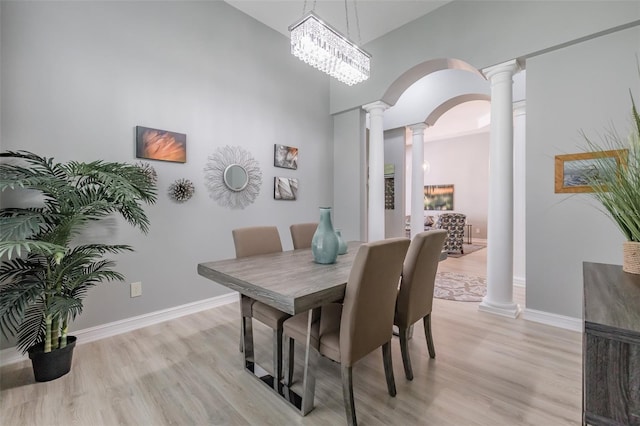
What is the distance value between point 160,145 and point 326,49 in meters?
1.78

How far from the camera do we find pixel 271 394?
1.71 meters

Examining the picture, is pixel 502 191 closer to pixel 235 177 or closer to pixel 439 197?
pixel 235 177

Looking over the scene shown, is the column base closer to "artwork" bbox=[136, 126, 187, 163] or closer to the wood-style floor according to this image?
the wood-style floor

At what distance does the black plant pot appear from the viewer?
1.82 meters

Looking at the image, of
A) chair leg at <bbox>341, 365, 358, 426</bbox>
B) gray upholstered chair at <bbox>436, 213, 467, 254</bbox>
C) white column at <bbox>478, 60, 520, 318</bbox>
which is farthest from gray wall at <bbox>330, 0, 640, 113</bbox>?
gray upholstered chair at <bbox>436, 213, 467, 254</bbox>

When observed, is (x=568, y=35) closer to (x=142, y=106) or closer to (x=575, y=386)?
(x=575, y=386)

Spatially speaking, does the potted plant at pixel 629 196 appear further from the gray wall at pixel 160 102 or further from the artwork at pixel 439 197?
the artwork at pixel 439 197

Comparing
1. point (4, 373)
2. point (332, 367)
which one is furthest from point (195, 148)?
point (332, 367)

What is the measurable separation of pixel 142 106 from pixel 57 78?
1.93 feet

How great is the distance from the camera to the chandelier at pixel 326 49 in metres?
2.16

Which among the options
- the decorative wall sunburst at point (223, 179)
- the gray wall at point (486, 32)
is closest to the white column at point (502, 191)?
the gray wall at point (486, 32)

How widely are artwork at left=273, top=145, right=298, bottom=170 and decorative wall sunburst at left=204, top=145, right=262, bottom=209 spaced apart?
0.98 ft

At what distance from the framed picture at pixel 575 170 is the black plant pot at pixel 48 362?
13.4 ft

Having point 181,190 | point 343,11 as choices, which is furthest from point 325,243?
point 343,11
